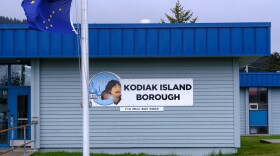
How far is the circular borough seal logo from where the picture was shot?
15578 mm

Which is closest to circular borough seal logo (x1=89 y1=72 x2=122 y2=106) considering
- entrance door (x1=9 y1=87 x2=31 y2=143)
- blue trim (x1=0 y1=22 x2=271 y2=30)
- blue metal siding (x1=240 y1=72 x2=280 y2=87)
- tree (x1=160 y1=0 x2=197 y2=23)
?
blue trim (x1=0 y1=22 x2=271 y2=30)

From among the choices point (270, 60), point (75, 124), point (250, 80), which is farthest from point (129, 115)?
point (270, 60)

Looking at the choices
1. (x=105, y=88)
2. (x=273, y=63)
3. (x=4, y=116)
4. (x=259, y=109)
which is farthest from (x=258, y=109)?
(x=273, y=63)

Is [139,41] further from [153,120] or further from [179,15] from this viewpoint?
[179,15]

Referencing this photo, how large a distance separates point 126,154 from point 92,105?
69.0 inches

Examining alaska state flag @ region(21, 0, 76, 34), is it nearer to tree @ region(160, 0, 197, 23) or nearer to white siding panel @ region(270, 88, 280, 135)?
white siding panel @ region(270, 88, 280, 135)

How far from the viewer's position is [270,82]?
28500mm

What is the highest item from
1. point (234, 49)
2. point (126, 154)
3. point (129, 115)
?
point (234, 49)

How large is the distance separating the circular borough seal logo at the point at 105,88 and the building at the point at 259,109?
14.7m

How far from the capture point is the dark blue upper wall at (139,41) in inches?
583

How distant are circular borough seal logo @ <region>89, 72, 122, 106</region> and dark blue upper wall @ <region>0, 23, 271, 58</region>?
100 cm

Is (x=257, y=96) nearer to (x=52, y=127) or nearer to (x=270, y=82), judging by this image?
(x=270, y=82)

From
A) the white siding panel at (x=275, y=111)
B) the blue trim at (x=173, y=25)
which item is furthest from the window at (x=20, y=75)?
the white siding panel at (x=275, y=111)

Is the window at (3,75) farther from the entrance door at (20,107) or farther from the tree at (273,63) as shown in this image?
the tree at (273,63)
